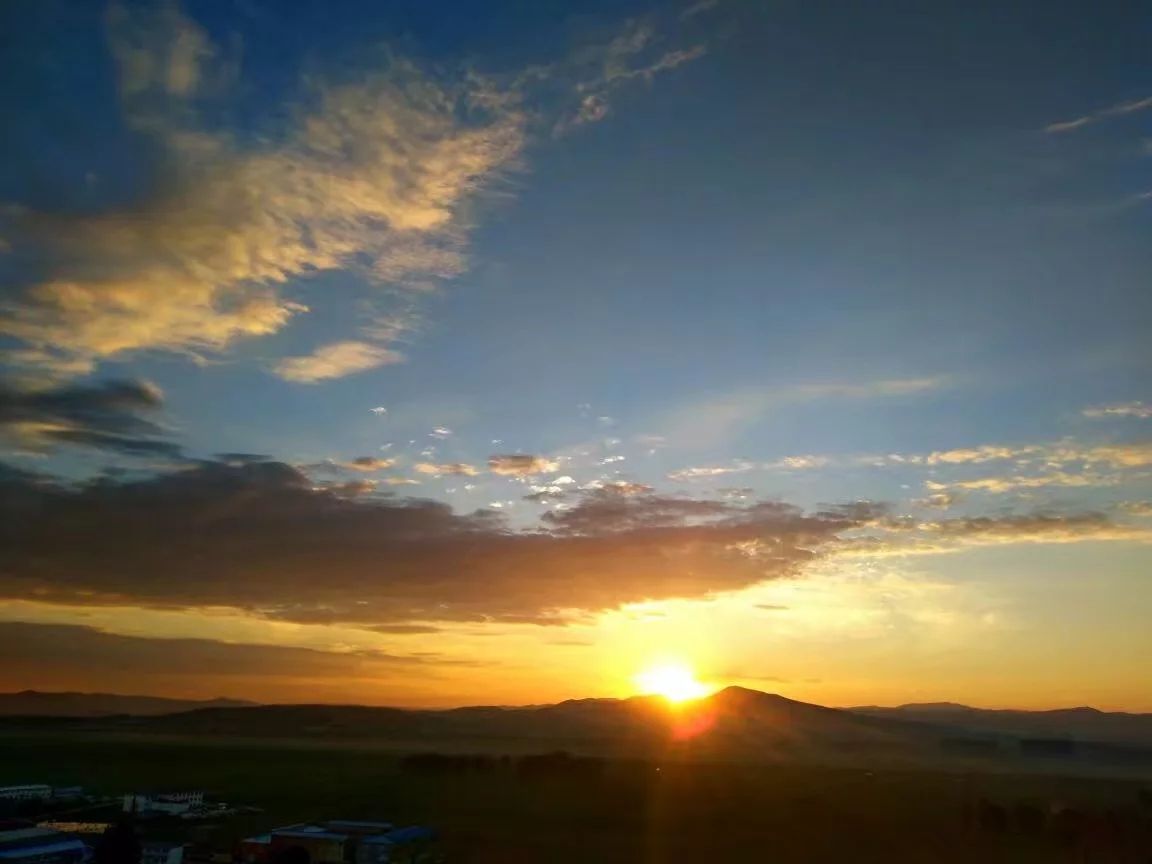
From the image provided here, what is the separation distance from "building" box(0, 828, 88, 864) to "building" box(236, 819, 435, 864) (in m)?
9.07

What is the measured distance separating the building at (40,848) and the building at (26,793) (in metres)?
27.1

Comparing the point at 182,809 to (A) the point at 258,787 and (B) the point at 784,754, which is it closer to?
(A) the point at 258,787

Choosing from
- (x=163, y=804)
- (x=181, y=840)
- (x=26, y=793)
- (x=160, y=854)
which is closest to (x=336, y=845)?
(x=160, y=854)

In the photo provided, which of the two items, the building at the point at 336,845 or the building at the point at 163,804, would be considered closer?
the building at the point at 336,845

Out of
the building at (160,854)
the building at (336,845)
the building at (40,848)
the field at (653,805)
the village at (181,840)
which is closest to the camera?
the village at (181,840)

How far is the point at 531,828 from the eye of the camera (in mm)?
64625

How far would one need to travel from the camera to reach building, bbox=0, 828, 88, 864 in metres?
50.8

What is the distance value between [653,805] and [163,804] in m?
39.6

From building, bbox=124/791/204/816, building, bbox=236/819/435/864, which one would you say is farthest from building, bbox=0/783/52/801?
building, bbox=236/819/435/864

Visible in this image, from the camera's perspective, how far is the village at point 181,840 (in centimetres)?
5047

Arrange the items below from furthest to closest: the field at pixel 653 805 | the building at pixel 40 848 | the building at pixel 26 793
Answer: the building at pixel 26 793, the field at pixel 653 805, the building at pixel 40 848

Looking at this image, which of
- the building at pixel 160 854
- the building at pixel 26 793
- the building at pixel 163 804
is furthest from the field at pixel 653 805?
the building at pixel 26 793

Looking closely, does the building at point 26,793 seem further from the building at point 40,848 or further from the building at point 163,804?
the building at point 40,848

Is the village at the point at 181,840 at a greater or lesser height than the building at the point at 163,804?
lesser
